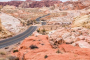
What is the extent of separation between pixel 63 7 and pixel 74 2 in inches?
797

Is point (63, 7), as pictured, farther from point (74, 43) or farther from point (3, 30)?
point (74, 43)

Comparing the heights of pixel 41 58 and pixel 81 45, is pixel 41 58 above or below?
below

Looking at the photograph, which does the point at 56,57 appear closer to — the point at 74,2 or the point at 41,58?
the point at 41,58

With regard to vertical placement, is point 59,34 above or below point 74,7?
below

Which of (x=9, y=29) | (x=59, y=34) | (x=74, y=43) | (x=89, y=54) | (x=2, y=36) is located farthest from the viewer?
(x=9, y=29)

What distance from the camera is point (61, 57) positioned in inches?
656

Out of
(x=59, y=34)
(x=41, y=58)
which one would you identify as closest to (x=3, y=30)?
(x=59, y=34)

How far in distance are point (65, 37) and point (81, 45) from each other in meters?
5.51

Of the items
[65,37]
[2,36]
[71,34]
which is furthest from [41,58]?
[2,36]

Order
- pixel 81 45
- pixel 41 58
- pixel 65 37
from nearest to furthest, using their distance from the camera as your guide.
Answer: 1. pixel 41 58
2. pixel 81 45
3. pixel 65 37

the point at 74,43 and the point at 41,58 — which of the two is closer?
the point at 41,58

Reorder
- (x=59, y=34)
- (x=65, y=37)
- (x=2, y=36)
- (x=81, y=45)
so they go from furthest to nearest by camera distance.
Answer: (x=2, y=36) < (x=59, y=34) < (x=65, y=37) < (x=81, y=45)

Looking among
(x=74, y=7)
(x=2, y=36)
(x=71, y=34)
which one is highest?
(x=74, y=7)

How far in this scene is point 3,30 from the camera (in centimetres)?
5975
